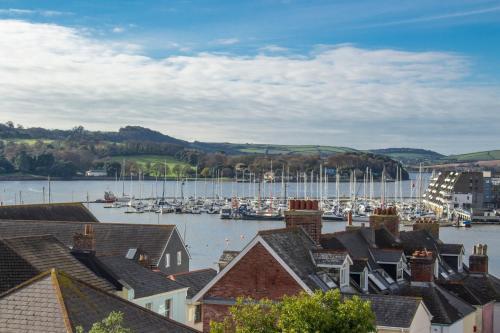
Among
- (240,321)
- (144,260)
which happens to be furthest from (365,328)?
(144,260)

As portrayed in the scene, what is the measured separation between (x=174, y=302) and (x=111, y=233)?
1813 cm

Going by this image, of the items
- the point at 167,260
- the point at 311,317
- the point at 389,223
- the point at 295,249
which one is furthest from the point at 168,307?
the point at 167,260

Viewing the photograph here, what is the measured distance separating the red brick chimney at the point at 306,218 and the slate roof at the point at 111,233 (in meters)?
15.6

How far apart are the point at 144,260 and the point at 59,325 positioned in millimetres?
24734

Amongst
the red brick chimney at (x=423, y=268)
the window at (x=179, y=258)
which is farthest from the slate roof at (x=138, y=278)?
the window at (x=179, y=258)

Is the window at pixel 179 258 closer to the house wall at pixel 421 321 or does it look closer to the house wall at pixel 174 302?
the house wall at pixel 174 302

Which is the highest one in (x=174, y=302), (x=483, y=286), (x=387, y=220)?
(x=387, y=220)

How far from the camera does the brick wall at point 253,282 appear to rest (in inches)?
1254

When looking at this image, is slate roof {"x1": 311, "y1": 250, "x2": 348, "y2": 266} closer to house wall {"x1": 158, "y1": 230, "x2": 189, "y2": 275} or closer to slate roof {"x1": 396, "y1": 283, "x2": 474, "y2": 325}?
slate roof {"x1": 396, "y1": 283, "x2": 474, "y2": 325}

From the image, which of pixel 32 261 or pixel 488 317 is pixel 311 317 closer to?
pixel 32 261

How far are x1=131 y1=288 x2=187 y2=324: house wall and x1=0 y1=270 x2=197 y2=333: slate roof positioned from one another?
448 inches

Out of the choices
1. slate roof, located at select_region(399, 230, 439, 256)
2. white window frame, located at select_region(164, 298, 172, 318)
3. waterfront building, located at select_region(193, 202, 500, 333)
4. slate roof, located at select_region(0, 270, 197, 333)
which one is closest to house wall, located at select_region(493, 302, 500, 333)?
waterfront building, located at select_region(193, 202, 500, 333)

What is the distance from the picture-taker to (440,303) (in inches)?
1484

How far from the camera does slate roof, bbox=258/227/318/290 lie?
32156 millimetres
